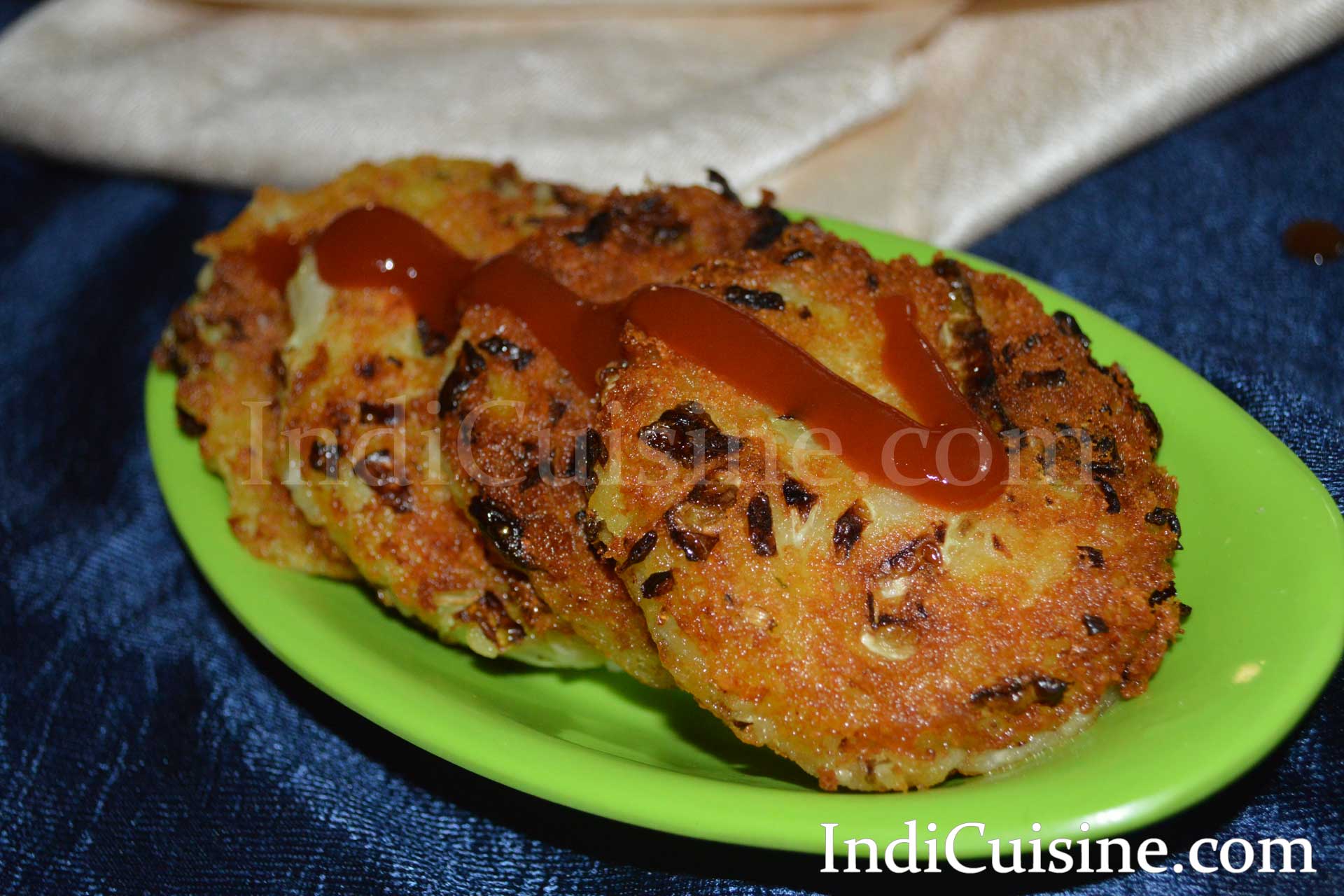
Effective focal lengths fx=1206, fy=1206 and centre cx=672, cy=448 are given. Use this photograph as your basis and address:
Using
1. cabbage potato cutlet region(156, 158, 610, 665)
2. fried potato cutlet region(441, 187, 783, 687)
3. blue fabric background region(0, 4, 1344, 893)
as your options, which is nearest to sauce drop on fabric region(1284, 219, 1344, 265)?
blue fabric background region(0, 4, 1344, 893)

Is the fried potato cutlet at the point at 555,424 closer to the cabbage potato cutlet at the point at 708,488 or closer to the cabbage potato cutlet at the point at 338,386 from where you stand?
the cabbage potato cutlet at the point at 708,488

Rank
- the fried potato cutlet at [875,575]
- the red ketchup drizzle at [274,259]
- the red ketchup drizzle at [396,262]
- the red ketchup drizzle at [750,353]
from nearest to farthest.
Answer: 1. the fried potato cutlet at [875,575]
2. the red ketchup drizzle at [750,353]
3. the red ketchup drizzle at [396,262]
4. the red ketchup drizzle at [274,259]

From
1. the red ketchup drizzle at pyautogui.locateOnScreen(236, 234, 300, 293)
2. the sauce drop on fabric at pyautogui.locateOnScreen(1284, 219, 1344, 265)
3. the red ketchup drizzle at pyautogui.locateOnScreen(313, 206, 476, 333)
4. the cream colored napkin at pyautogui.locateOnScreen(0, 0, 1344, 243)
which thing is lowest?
the red ketchup drizzle at pyautogui.locateOnScreen(313, 206, 476, 333)

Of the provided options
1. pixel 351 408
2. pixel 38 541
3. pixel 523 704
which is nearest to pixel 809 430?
pixel 523 704

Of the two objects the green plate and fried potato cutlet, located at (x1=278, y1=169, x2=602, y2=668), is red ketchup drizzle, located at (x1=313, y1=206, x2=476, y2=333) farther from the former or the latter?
the green plate

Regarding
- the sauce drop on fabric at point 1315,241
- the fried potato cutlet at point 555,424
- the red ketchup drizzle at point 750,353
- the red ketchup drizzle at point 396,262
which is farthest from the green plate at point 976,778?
the sauce drop on fabric at point 1315,241

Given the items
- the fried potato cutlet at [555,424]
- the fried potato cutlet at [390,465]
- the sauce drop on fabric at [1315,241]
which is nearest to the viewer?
the fried potato cutlet at [555,424]

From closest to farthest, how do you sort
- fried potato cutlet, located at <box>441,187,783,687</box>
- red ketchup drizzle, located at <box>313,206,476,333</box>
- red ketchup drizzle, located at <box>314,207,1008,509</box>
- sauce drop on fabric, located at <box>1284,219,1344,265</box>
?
1. red ketchup drizzle, located at <box>314,207,1008,509</box>
2. fried potato cutlet, located at <box>441,187,783,687</box>
3. red ketchup drizzle, located at <box>313,206,476,333</box>
4. sauce drop on fabric, located at <box>1284,219,1344,265</box>
